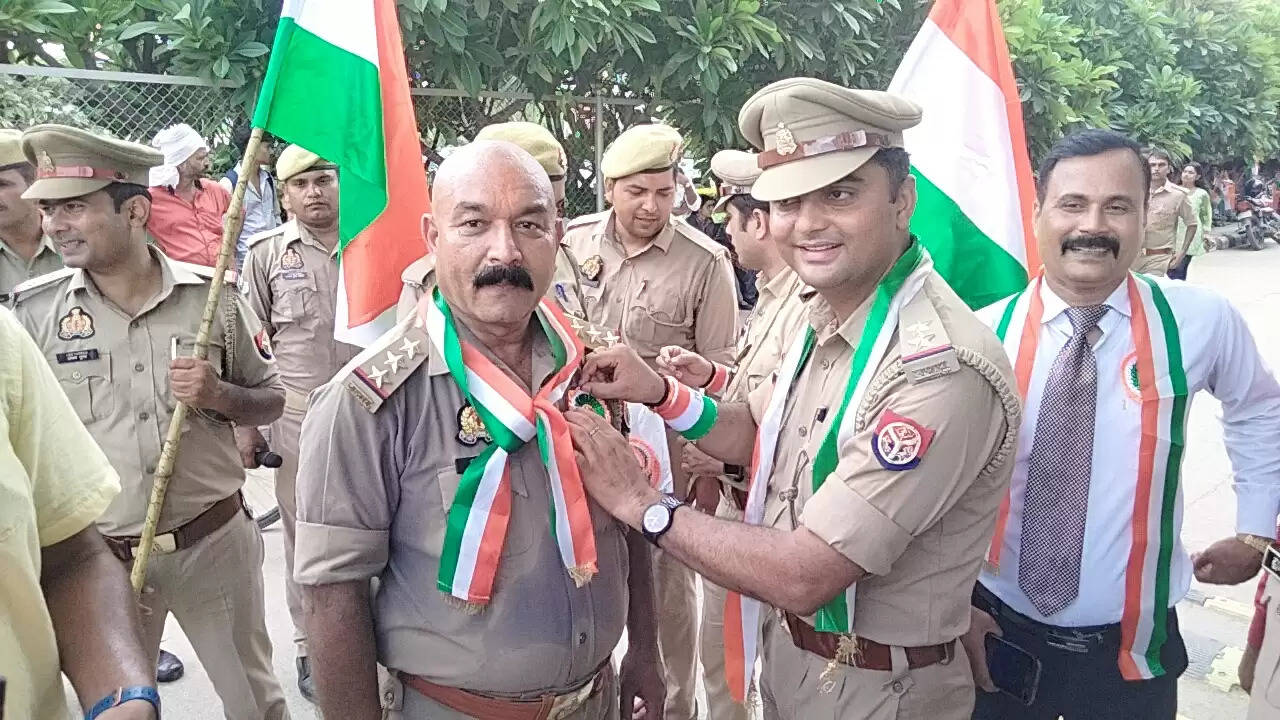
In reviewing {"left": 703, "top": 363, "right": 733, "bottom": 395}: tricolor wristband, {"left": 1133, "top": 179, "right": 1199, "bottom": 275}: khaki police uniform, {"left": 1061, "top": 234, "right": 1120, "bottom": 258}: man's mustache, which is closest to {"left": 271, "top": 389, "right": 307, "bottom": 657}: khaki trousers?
{"left": 703, "top": 363, "right": 733, "bottom": 395}: tricolor wristband

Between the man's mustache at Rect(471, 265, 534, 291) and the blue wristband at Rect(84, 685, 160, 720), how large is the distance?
928 mm

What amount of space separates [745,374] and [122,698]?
2083mm

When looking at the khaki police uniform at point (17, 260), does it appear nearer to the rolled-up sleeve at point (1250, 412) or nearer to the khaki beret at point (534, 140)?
the khaki beret at point (534, 140)

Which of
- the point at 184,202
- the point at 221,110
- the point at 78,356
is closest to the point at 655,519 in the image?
the point at 78,356

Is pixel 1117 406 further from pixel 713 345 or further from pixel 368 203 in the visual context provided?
pixel 368 203

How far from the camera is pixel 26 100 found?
5418mm

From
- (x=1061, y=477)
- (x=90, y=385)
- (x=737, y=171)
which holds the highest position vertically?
(x=737, y=171)

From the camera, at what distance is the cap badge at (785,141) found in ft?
6.38

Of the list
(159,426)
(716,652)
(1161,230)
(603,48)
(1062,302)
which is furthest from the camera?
(1161,230)

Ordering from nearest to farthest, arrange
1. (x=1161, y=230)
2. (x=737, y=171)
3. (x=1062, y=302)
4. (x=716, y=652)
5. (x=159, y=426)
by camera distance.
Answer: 1. (x=1062, y=302)
2. (x=159, y=426)
3. (x=716, y=652)
4. (x=737, y=171)
5. (x=1161, y=230)

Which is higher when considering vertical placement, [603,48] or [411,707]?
[603,48]

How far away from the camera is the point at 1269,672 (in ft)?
7.04

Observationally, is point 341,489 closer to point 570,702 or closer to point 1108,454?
point 570,702

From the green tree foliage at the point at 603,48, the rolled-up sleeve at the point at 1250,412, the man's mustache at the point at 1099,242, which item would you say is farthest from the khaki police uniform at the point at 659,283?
the green tree foliage at the point at 603,48
